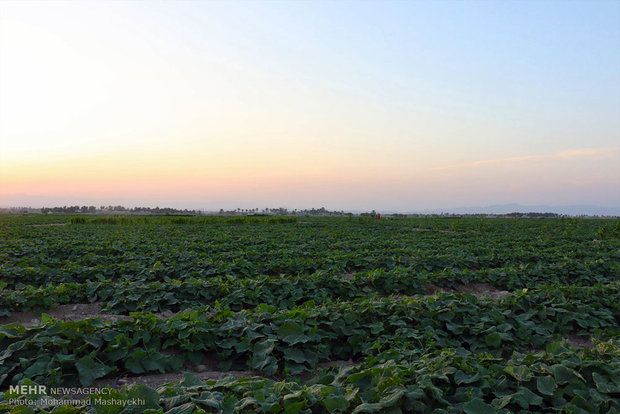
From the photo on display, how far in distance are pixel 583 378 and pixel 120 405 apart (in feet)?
12.4

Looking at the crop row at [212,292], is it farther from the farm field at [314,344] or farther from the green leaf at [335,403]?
the green leaf at [335,403]

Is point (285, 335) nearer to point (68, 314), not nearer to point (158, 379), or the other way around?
point (158, 379)

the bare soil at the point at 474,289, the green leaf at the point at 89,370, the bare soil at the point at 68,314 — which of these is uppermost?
the green leaf at the point at 89,370

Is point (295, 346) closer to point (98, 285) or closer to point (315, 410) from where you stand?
point (315, 410)

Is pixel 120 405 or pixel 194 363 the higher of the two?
pixel 120 405

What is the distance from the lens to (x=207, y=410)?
2576 mm

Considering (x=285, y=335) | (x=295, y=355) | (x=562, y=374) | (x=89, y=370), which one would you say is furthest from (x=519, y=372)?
(x=89, y=370)

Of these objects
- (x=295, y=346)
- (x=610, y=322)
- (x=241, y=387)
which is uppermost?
(x=241, y=387)

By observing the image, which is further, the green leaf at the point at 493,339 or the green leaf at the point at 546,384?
the green leaf at the point at 493,339

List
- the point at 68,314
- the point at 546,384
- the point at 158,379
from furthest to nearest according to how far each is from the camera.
Answer: 1. the point at 68,314
2. the point at 158,379
3. the point at 546,384

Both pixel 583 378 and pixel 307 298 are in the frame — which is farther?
pixel 307 298

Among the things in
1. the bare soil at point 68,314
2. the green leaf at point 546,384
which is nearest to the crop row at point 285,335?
the green leaf at point 546,384

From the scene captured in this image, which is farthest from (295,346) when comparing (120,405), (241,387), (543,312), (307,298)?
(543,312)

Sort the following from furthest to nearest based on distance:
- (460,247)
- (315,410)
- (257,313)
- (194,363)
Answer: (460,247), (257,313), (194,363), (315,410)
